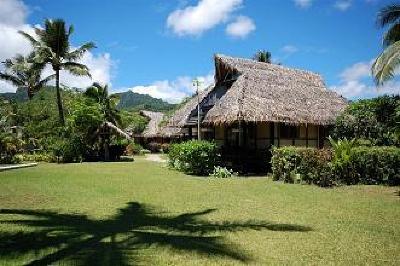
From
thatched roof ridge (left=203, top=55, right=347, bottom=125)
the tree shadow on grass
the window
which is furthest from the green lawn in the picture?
the window

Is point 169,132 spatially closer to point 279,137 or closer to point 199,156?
point 279,137

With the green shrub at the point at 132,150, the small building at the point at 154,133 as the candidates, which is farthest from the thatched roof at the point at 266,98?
the small building at the point at 154,133

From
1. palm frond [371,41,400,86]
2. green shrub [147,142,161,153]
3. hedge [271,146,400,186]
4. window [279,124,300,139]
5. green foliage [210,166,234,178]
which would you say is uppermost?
palm frond [371,41,400,86]

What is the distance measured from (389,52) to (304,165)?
5645mm

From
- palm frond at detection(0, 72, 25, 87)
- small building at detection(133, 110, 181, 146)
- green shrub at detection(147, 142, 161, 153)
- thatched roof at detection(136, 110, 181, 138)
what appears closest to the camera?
palm frond at detection(0, 72, 25, 87)

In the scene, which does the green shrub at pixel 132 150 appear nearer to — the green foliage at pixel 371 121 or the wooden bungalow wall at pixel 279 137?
the wooden bungalow wall at pixel 279 137

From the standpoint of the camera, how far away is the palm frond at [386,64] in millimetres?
15758

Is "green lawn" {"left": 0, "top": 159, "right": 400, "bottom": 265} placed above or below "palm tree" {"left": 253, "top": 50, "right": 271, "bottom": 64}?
below

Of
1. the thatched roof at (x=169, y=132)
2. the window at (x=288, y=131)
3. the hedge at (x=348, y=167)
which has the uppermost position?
the thatched roof at (x=169, y=132)

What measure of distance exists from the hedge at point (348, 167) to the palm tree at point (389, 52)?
3733mm

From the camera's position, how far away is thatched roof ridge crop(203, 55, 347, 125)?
1952cm

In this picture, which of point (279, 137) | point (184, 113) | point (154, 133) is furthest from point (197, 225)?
point (154, 133)

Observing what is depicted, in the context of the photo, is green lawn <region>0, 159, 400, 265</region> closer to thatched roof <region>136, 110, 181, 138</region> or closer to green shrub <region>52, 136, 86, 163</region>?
green shrub <region>52, 136, 86, 163</region>

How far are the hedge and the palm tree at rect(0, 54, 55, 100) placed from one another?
78.9ft
